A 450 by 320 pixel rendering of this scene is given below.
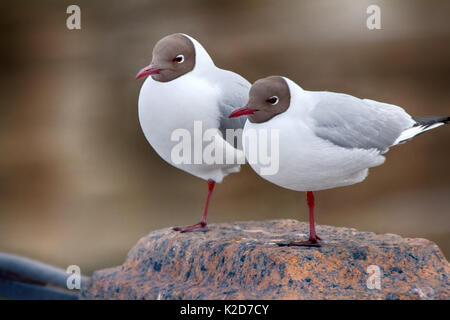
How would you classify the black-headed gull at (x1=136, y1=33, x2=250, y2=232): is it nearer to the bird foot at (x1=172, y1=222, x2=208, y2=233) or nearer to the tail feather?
the bird foot at (x1=172, y1=222, x2=208, y2=233)

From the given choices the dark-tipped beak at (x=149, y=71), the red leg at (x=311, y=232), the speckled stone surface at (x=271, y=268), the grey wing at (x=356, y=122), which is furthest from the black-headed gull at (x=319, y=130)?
the dark-tipped beak at (x=149, y=71)

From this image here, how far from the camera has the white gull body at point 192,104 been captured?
2221 millimetres

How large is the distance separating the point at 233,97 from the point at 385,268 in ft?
2.48

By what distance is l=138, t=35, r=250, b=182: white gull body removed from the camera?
2221mm

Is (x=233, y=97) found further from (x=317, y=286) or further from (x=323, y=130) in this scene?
(x=317, y=286)

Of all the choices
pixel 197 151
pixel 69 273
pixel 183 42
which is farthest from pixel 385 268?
pixel 69 273

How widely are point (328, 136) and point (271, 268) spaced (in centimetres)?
44

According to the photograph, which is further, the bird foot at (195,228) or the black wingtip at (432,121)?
the bird foot at (195,228)

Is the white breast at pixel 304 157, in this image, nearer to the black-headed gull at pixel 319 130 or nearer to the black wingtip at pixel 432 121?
the black-headed gull at pixel 319 130

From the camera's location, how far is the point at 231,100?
2.31m

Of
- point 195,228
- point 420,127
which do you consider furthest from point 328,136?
point 195,228

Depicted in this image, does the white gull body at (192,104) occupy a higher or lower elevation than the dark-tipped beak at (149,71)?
lower

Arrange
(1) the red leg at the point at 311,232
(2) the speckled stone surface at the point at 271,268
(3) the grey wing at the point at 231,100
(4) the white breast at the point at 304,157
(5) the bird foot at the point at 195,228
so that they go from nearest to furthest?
(4) the white breast at the point at 304,157
(2) the speckled stone surface at the point at 271,268
(1) the red leg at the point at 311,232
(3) the grey wing at the point at 231,100
(5) the bird foot at the point at 195,228

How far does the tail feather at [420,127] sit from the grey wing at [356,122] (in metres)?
0.01
